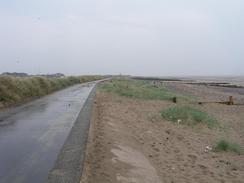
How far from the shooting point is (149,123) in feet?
60.3

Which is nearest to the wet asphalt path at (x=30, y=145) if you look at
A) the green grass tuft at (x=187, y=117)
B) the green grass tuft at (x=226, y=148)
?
the green grass tuft at (x=226, y=148)

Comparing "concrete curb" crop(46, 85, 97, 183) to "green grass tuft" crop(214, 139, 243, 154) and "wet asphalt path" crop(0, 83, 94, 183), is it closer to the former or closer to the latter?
"wet asphalt path" crop(0, 83, 94, 183)

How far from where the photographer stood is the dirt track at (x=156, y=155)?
8930mm

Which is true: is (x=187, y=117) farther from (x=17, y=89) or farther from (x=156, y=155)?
(x=17, y=89)

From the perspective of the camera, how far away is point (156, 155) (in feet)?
38.0

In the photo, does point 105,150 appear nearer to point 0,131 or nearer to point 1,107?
point 0,131

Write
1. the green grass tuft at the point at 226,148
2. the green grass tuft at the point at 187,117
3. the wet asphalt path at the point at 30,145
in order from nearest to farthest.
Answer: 1. the wet asphalt path at the point at 30,145
2. the green grass tuft at the point at 226,148
3. the green grass tuft at the point at 187,117

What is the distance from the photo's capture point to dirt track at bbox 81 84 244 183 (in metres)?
8.93

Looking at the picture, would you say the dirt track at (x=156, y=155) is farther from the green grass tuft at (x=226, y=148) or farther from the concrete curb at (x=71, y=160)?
the green grass tuft at (x=226, y=148)

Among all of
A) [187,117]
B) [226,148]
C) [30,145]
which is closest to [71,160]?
[30,145]

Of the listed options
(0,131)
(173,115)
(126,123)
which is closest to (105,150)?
(0,131)

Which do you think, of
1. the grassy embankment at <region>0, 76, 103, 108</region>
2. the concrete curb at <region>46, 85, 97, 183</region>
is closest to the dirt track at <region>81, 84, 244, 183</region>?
the concrete curb at <region>46, 85, 97, 183</region>

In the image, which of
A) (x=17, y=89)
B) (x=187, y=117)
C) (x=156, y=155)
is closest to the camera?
(x=156, y=155)

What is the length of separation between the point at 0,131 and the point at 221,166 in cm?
732
